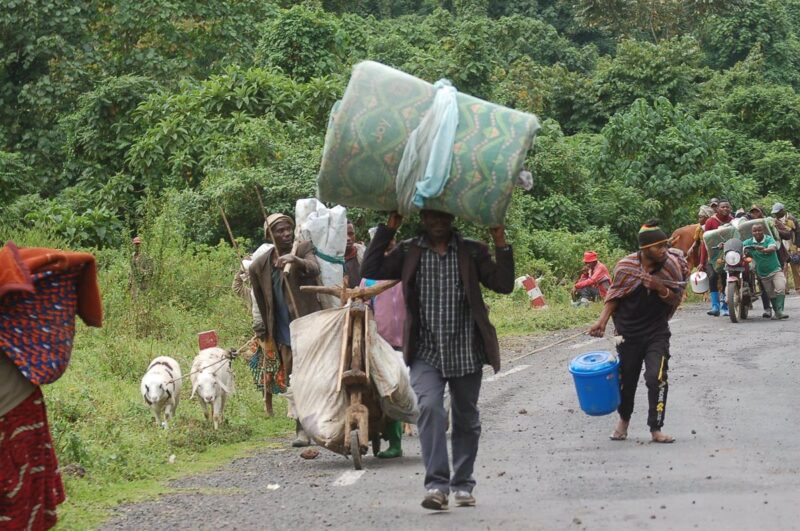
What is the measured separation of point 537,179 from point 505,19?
45.4 ft

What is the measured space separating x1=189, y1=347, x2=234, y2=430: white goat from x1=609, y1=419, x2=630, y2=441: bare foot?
367 cm

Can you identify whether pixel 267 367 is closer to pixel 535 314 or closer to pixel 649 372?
pixel 649 372

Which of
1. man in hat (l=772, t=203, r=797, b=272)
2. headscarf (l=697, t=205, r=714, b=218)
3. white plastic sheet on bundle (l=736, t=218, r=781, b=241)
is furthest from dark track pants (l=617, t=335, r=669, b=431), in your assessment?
headscarf (l=697, t=205, r=714, b=218)

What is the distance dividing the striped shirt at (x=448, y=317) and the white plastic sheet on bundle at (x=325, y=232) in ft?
10.2

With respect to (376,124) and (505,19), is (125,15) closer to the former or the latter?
(505,19)

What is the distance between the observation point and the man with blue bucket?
10.2 m

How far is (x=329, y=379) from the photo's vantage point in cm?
954

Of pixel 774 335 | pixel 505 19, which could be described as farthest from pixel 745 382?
pixel 505 19

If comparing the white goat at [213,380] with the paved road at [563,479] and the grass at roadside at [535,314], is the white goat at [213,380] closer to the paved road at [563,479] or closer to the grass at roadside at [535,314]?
the paved road at [563,479]

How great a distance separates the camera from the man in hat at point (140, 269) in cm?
1852

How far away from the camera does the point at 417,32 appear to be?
131 ft

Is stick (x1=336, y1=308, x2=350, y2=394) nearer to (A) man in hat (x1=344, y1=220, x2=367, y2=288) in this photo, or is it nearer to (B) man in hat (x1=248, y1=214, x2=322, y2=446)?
(B) man in hat (x1=248, y1=214, x2=322, y2=446)

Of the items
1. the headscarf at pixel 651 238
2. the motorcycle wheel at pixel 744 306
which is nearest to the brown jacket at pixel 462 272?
the headscarf at pixel 651 238

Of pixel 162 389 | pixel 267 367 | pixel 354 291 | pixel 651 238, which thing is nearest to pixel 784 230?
pixel 267 367
